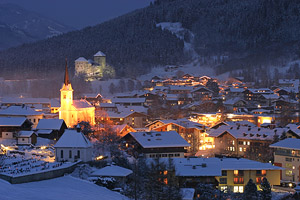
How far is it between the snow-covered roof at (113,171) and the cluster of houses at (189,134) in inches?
2.4

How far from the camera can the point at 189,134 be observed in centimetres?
5766

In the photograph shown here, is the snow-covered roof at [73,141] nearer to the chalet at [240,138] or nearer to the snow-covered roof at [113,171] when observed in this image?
the snow-covered roof at [113,171]

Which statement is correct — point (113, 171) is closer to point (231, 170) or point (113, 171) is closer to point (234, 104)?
point (231, 170)

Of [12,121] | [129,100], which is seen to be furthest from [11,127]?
[129,100]

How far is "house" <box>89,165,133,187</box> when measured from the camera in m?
33.8

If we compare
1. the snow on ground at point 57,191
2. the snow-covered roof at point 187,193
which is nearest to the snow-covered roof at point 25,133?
the snow on ground at point 57,191

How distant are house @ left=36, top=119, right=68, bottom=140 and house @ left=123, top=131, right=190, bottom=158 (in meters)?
7.06

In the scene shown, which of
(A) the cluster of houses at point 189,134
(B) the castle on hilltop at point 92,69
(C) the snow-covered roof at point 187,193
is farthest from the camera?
(B) the castle on hilltop at point 92,69

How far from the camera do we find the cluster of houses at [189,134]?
127 feet

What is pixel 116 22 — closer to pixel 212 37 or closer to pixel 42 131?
pixel 212 37

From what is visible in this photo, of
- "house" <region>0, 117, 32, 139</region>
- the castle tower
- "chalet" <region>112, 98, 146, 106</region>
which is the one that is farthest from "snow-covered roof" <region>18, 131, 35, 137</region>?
the castle tower

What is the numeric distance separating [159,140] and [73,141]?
30.0 feet

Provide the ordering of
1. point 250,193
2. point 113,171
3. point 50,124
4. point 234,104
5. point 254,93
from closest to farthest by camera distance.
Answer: point 250,193, point 113,171, point 50,124, point 234,104, point 254,93

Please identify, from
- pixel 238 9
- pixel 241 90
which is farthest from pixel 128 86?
pixel 238 9
